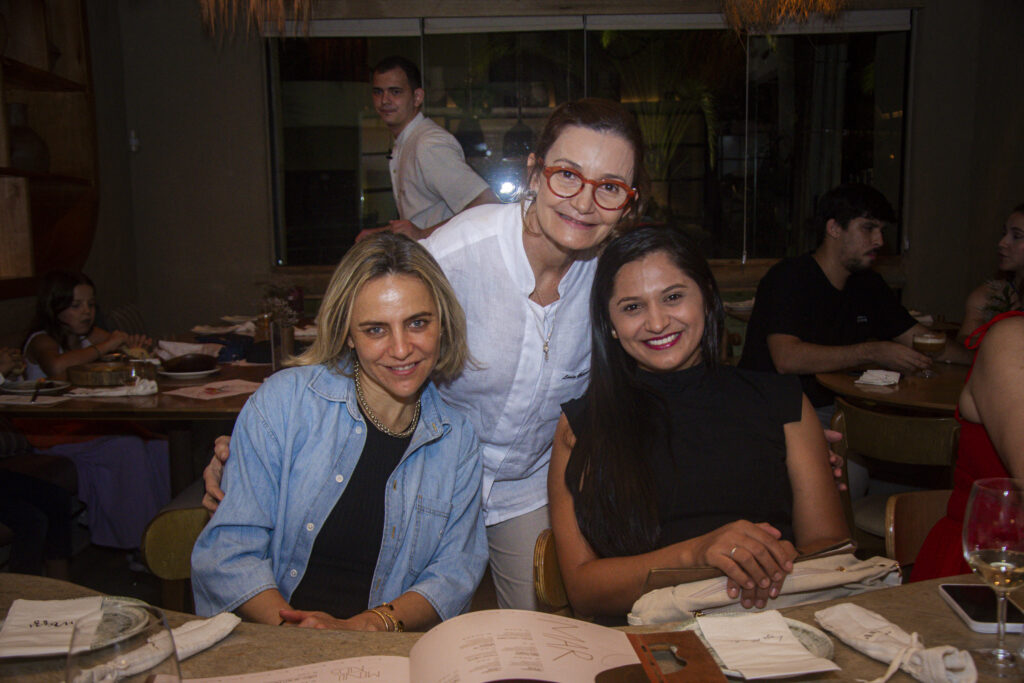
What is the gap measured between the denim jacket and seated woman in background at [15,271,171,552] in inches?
81.5

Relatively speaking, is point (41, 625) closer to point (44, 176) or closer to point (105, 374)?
point (105, 374)

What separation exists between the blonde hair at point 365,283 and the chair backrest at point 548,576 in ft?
1.61

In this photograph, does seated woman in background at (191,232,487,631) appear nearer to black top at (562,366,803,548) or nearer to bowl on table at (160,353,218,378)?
black top at (562,366,803,548)

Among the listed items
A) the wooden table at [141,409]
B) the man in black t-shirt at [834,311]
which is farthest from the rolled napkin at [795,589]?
the man in black t-shirt at [834,311]

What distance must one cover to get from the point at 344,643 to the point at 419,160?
2.94m

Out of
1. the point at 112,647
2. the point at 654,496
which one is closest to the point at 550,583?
the point at 654,496

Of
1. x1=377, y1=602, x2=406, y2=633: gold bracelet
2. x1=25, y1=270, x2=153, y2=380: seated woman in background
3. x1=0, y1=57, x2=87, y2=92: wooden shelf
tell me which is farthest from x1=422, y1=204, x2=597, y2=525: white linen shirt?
x1=0, y1=57, x2=87, y2=92: wooden shelf

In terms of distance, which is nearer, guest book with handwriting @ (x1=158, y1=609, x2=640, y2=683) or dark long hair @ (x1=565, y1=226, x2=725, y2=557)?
guest book with handwriting @ (x1=158, y1=609, x2=640, y2=683)

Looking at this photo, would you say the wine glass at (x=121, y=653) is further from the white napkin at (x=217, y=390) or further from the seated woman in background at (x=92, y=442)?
the seated woman in background at (x=92, y=442)

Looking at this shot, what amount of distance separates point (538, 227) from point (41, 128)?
438 centimetres

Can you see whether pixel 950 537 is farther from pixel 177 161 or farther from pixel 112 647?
pixel 177 161

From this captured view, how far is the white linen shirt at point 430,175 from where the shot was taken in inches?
142

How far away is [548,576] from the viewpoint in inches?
63.1

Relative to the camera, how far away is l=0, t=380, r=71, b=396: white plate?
3.18 meters
